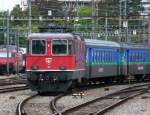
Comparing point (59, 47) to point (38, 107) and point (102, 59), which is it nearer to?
point (38, 107)

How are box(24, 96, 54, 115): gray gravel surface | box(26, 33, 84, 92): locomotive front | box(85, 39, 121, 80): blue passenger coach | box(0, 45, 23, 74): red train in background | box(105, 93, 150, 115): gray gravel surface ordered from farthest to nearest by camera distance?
box(0, 45, 23, 74): red train in background < box(85, 39, 121, 80): blue passenger coach < box(26, 33, 84, 92): locomotive front < box(105, 93, 150, 115): gray gravel surface < box(24, 96, 54, 115): gray gravel surface

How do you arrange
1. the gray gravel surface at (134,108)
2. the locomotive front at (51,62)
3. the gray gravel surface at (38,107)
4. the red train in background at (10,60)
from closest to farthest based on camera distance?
the gray gravel surface at (38,107)
the gray gravel surface at (134,108)
the locomotive front at (51,62)
the red train in background at (10,60)

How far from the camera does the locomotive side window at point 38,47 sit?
88.6 feet

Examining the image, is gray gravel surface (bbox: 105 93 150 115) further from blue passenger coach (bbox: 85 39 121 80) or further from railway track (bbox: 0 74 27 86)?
railway track (bbox: 0 74 27 86)

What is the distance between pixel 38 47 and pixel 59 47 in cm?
87

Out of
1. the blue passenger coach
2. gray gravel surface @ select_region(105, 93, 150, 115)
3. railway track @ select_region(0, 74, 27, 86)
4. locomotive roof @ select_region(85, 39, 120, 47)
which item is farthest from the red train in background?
gray gravel surface @ select_region(105, 93, 150, 115)

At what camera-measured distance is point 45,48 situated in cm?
2698

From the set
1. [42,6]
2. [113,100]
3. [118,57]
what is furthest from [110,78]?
[42,6]

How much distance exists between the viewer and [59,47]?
2700 centimetres

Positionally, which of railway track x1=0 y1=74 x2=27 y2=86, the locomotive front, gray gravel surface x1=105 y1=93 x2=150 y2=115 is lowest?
railway track x1=0 y1=74 x2=27 y2=86

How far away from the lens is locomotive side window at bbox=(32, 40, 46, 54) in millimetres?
27000

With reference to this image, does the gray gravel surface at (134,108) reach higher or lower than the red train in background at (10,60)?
higher

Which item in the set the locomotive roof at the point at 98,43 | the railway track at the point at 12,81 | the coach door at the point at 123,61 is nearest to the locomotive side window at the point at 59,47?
the locomotive roof at the point at 98,43

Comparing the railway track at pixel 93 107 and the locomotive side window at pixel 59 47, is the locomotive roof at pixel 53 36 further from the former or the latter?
the railway track at pixel 93 107
